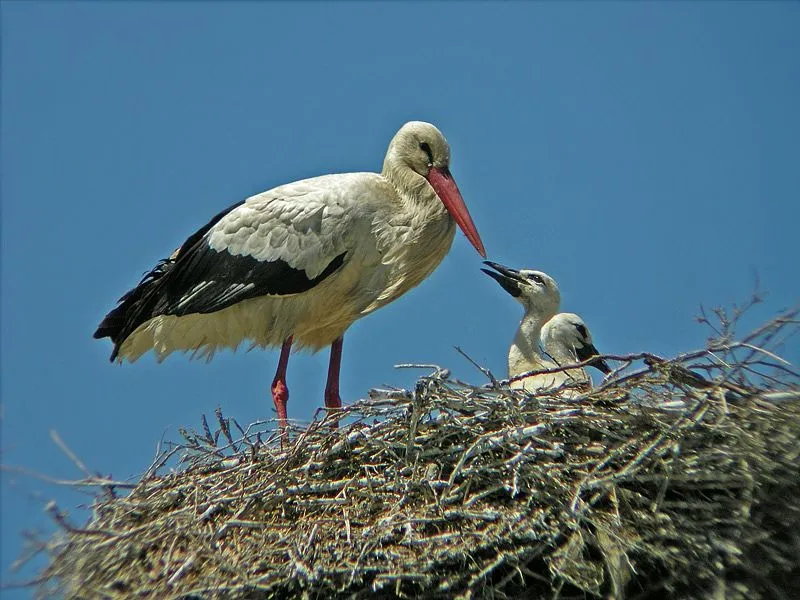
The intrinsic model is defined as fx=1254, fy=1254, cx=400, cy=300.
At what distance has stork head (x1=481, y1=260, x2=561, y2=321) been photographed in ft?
17.5

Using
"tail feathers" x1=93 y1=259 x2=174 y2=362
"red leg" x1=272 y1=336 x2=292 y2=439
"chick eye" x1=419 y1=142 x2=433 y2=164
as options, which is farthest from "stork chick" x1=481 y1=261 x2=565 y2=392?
"tail feathers" x1=93 y1=259 x2=174 y2=362

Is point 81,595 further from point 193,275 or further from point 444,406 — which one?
point 193,275

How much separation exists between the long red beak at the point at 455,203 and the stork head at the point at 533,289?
8.8 inches

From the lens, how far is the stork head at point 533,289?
5.32 metres

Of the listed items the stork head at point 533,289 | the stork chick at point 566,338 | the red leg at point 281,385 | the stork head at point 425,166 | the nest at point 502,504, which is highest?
the stork head at point 425,166

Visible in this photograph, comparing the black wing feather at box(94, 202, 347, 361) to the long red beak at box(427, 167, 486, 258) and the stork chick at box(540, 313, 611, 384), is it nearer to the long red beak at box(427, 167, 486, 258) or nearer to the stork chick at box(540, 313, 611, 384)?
the long red beak at box(427, 167, 486, 258)

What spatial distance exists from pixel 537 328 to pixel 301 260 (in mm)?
1029

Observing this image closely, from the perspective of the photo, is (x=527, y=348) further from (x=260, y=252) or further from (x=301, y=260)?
(x=260, y=252)

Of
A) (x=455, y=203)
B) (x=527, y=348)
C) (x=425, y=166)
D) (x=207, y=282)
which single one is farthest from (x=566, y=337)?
(x=207, y=282)

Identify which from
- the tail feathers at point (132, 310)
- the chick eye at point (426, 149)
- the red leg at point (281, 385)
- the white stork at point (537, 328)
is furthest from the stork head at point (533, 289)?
the tail feathers at point (132, 310)

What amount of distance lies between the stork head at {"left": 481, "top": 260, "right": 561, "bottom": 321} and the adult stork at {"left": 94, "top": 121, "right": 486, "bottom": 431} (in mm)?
238

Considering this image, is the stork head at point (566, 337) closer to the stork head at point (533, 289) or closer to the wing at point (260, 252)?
the stork head at point (533, 289)

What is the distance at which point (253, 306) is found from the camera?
5.31m

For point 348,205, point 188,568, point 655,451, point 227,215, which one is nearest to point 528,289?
point 348,205
